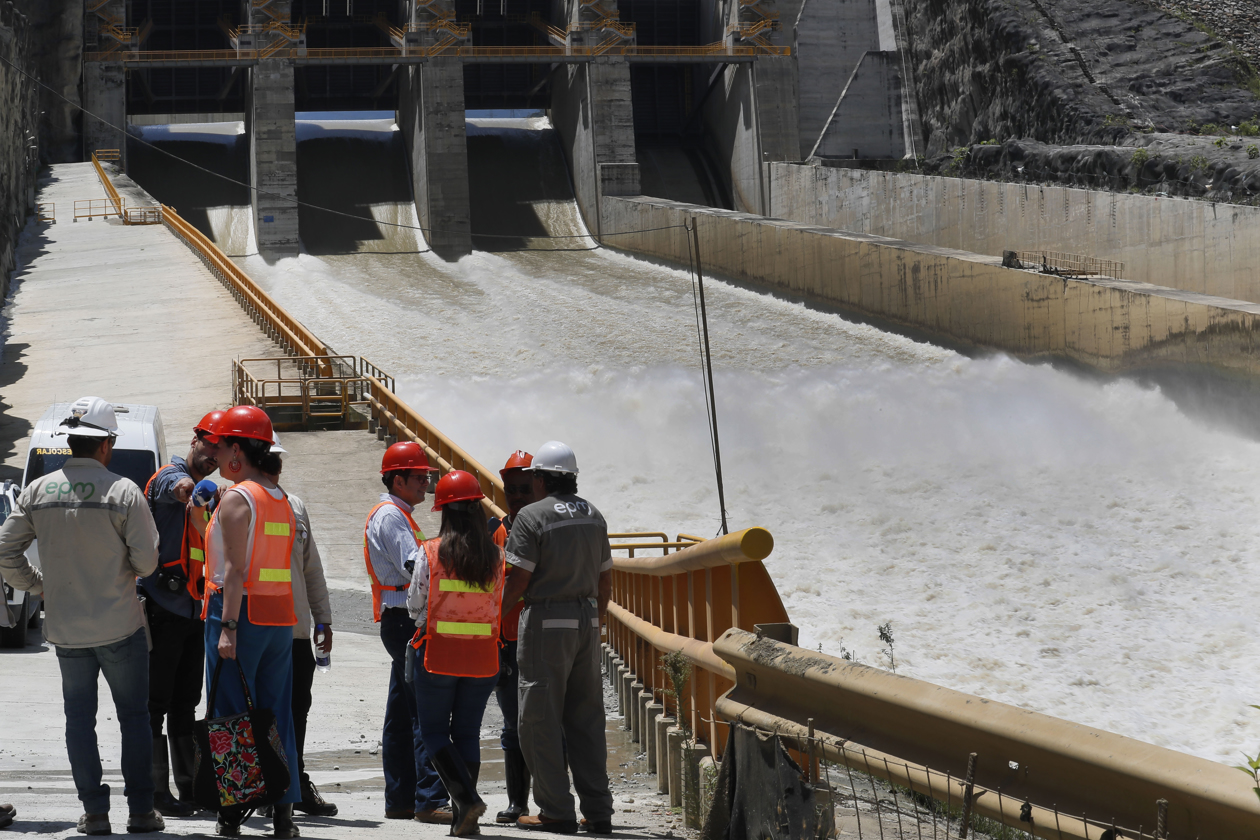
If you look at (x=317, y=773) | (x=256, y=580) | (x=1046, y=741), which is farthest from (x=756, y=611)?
(x=317, y=773)

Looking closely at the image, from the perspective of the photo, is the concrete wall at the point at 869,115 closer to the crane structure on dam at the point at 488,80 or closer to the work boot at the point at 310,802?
the crane structure on dam at the point at 488,80

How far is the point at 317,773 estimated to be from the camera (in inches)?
249

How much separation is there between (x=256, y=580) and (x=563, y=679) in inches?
49.3

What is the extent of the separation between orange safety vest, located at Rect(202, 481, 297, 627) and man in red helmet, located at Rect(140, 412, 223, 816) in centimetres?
52

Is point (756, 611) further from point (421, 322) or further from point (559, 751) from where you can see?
point (421, 322)

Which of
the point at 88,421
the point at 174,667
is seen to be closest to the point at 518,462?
the point at 174,667

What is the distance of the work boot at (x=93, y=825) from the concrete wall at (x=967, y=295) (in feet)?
67.3

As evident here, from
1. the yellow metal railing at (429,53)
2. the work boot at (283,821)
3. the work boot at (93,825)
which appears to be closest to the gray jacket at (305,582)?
the work boot at (283,821)

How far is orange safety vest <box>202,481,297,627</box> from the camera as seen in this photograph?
467 cm

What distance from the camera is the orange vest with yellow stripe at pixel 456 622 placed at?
5.05m

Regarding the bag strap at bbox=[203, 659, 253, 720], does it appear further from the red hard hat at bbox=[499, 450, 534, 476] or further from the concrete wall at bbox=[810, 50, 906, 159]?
the concrete wall at bbox=[810, 50, 906, 159]

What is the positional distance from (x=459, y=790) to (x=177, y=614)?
140 centimetres

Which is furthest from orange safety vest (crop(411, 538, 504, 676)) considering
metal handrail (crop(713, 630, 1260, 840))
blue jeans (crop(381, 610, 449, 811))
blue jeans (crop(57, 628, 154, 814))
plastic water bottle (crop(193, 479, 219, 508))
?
metal handrail (crop(713, 630, 1260, 840))

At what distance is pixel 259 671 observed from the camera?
469 centimetres
